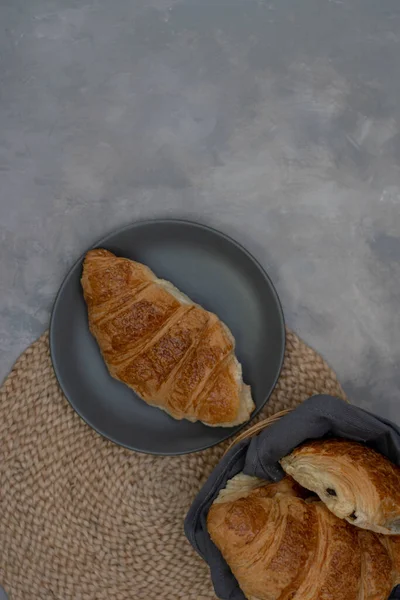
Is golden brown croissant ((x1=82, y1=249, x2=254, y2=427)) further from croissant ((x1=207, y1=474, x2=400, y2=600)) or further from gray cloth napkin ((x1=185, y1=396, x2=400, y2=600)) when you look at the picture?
croissant ((x1=207, y1=474, x2=400, y2=600))

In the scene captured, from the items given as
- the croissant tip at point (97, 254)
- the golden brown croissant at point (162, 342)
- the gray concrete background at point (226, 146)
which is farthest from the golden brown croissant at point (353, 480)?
the croissant tip at point (97, 254)

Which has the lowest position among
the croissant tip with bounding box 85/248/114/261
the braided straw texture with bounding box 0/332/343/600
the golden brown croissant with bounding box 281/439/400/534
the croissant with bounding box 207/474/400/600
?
the braided straw texture with bounding box 0/332/343/600

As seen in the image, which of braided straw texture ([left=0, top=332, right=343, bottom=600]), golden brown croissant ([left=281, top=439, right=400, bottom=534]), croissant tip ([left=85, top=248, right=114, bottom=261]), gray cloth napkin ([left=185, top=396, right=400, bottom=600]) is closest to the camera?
golden brown croissant ([left=281, top=439, right=400, bottom=534])

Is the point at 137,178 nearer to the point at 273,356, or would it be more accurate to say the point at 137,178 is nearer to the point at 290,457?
the point at 273,356

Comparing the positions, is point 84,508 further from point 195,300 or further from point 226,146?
point 226,146

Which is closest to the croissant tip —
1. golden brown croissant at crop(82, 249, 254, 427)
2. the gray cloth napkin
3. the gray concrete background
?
golden brown croissant at crop(82, 249, 254, 427)

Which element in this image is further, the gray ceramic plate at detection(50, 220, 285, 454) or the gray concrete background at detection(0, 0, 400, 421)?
the gray concrete background at detection(0, 0, 400, 421)

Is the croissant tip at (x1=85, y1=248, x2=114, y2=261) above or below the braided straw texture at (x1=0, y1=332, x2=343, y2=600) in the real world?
above
